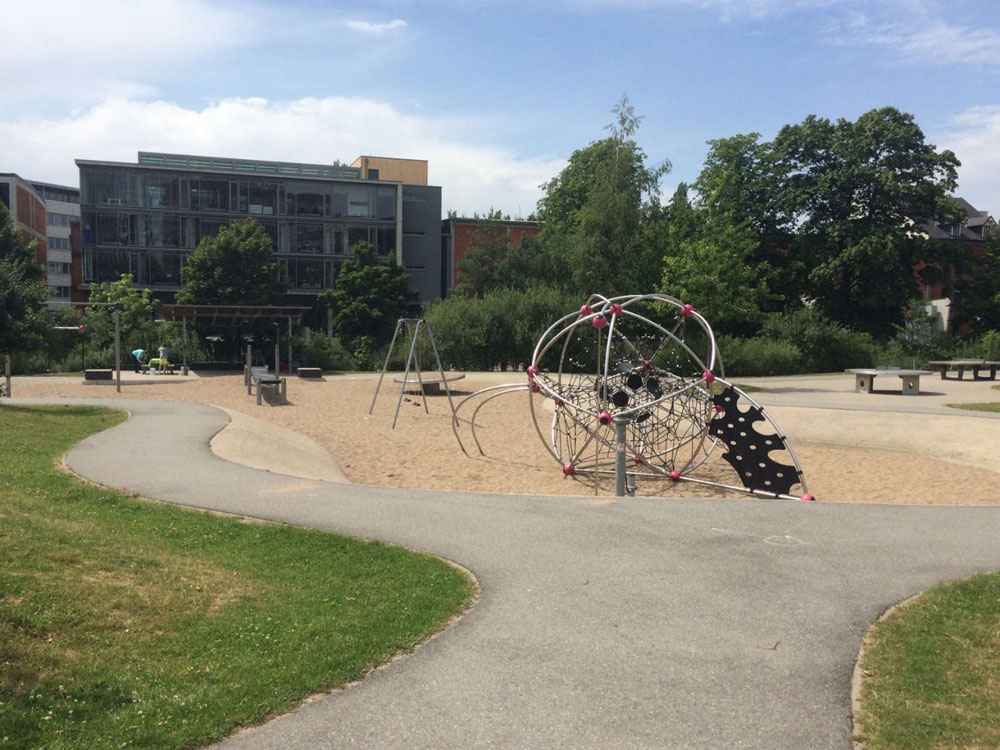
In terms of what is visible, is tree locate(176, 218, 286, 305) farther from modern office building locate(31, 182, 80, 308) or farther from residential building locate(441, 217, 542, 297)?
modern office building locate(31, 182, 80, 308)

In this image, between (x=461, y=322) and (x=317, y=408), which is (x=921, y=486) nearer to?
(x=317, y=408)

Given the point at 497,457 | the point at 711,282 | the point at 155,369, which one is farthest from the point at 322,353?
the point at 497,457

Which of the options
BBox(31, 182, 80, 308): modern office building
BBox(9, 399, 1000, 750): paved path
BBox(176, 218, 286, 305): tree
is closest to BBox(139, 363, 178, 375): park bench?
BBox(176, 218, 286, 305): tree

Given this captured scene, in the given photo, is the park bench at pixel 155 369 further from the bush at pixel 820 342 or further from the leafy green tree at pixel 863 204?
the leafy green tree at pixel 863 204

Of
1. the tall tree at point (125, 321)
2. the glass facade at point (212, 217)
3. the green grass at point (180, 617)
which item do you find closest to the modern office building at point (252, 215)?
the glass facade at point (212, 217)

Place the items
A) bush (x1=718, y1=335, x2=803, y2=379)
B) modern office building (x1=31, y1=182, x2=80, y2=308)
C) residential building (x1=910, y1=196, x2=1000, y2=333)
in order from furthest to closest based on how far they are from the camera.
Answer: modern office building (x1=31, y1=182, x2=80, y2=308), residential building (x1=910, y1=196, x2=1000, y2=333), bush (x1=718, y1=335, x2=803, y2=379)

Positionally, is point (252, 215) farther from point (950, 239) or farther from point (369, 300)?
point (950, 239)

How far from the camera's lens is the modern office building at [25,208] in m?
57.9

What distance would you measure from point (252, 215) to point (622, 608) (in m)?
56.3

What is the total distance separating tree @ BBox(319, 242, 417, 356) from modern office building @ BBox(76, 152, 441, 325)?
285 inches

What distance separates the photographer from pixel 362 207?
198ft

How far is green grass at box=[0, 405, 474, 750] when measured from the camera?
425cm

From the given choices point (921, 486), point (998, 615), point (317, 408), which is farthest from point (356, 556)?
point (317, 408)

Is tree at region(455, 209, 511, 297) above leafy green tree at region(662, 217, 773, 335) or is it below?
above
